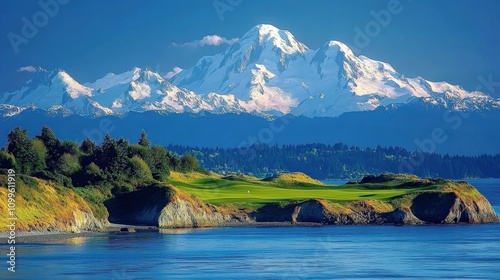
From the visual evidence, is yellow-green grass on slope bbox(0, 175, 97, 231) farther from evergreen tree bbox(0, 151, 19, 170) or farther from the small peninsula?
evergreen tree bbox(0, 151, 19, 170)

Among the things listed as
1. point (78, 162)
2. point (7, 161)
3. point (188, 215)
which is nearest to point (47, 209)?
point (7, 161)

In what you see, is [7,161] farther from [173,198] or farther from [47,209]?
[47,209]

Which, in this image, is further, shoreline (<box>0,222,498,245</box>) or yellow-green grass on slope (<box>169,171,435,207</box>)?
yellow-green grass on slope (<box>169,171,435,207</box>)

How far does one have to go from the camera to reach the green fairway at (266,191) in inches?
5817

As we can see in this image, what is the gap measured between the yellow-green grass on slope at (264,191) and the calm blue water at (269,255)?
17.7 meters

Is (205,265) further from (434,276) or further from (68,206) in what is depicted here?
(68,206)

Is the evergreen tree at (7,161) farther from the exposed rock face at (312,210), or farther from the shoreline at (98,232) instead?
the shoreline at (98,232)

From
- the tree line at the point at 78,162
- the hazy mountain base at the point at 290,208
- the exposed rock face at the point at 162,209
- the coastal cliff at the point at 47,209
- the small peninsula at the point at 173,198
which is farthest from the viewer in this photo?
the tree line at the point at 78,162

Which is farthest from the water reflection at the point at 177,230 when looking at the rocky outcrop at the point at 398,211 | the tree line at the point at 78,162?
the rocky outcrop at the point at 398,211

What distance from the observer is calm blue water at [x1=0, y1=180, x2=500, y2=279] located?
8344 cm

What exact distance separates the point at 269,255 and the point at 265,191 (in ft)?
202

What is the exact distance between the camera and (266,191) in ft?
526

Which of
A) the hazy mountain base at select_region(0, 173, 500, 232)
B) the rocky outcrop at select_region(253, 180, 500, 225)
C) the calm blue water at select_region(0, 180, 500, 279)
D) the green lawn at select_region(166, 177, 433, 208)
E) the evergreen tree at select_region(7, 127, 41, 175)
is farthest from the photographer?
the green lawn at select_region(166, 177, 433, 208)

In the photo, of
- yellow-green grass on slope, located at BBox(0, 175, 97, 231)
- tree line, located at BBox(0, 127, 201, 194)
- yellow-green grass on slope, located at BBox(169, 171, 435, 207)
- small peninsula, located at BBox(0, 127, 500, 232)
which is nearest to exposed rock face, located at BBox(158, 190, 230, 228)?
small peninsula, located at BBox(0, 127, 500, 232)
